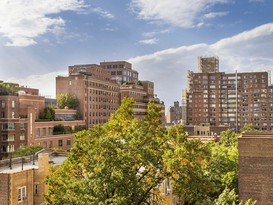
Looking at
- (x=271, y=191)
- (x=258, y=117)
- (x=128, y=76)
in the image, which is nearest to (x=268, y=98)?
(x=258, y=117)

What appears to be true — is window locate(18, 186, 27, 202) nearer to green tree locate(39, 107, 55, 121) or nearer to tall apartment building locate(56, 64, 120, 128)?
green tree locate(39, 107, 55, 121)

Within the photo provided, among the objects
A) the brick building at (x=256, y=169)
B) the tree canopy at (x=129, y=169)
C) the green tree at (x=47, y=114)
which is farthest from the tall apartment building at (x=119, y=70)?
the tree canopy at (x=129, y=169)

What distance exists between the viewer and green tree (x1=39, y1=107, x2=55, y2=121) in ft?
368

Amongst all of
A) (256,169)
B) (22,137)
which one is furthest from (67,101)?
(256,169)

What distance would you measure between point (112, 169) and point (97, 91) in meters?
116

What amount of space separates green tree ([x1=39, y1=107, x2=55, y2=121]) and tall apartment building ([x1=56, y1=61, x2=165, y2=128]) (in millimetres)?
15594

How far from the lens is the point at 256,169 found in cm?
3181

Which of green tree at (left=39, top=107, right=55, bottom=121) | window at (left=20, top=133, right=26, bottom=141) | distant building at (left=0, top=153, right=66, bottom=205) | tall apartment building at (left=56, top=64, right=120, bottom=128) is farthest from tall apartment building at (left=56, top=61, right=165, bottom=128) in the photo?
distant building at (left=0, top=153, right=66, bottom=205)

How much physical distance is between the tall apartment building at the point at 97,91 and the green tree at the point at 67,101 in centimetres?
151

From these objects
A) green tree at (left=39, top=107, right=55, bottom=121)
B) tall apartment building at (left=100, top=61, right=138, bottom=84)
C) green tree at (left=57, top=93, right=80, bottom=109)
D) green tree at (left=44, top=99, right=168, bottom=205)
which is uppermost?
tall apartment building at (left=100, top=61, right=138, bottom=84)

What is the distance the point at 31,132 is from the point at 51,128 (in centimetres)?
1115

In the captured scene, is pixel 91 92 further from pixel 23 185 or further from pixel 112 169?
pixel 112 169

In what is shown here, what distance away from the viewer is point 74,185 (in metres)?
25.7

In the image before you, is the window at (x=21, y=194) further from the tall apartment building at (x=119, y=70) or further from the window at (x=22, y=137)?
the tall apartment building at (x=119, y=70)
